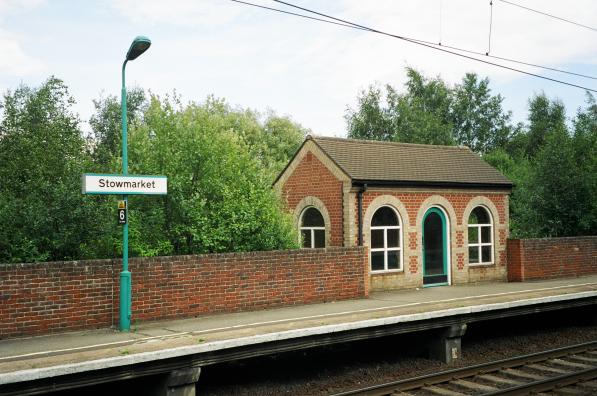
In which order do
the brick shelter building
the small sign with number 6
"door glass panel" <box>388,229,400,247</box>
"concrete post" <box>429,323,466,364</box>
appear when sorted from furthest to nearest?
"door glass panel" <box>388,229,400,247</box>
the brick shelter building
"concrete post" <box>429,323,466,364</box>
the small sign with number 6

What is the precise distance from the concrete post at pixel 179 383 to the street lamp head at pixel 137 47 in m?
→ 5.88

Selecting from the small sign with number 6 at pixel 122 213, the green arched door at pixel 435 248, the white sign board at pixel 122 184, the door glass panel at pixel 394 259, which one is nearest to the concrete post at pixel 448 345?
the door glass panel at pixel 394 259

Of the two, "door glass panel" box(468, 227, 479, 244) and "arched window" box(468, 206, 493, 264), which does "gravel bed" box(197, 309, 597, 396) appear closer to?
"arched window" box(468, 206, 493, 264)

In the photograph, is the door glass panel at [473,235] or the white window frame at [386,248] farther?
the door glass panel at [473,235]

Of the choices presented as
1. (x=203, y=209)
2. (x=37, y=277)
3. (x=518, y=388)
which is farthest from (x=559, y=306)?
(x=37, y=277)

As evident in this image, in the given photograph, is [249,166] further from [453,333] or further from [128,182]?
[453,333]

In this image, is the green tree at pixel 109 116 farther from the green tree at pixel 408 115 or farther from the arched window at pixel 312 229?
the arched window at pixel 312 229

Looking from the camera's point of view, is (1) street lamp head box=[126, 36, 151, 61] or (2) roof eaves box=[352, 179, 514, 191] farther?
(2) roof eaves box=[352, 179, 514, 191]

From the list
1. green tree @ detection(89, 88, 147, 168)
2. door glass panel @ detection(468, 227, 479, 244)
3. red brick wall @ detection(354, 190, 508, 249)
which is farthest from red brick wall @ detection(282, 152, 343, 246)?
green tree @ detection(89, 88, 147, 168)

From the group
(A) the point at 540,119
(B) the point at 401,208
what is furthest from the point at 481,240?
(A) the point at 540,119

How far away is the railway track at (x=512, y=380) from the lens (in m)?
9.68

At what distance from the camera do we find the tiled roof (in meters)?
17.0

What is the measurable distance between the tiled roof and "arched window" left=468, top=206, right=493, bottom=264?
1103 mm

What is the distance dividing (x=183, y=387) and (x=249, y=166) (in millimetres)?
7860
